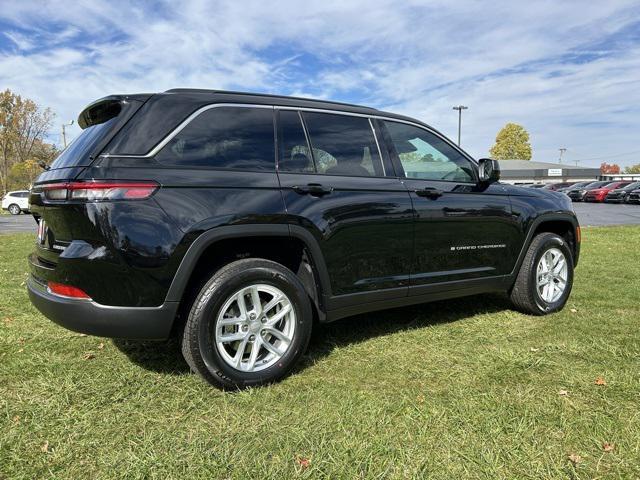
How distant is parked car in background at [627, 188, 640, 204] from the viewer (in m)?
30.3

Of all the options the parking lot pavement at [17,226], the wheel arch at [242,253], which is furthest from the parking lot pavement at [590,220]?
the wheel arch at [242,253]

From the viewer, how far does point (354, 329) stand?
4.30 meters

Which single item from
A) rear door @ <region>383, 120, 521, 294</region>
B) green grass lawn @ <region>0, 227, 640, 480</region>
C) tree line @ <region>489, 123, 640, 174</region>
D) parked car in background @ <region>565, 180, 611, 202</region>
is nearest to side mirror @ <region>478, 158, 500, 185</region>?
rear door @ <region>383, 120, 521, 294</region>

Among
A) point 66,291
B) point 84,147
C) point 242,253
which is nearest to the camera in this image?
point 66,291

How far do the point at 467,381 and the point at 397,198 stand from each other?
1.35 meters

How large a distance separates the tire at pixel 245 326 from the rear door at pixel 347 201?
33cm

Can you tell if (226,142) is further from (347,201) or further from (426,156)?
(426,156)

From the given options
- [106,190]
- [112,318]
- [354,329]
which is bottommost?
[354,329]

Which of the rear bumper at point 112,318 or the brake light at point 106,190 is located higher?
the brake light at point 106,190

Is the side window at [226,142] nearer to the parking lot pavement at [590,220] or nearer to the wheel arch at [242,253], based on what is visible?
the wheel arch at [242,253]

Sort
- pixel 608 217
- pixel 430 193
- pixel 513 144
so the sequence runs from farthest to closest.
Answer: pixel 513 144
pixel 608 217
pixel 430 193

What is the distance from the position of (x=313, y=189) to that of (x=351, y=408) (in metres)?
1.38

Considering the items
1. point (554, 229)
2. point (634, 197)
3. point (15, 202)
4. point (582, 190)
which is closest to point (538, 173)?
point (582, 190)

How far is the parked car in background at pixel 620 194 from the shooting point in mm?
31750
